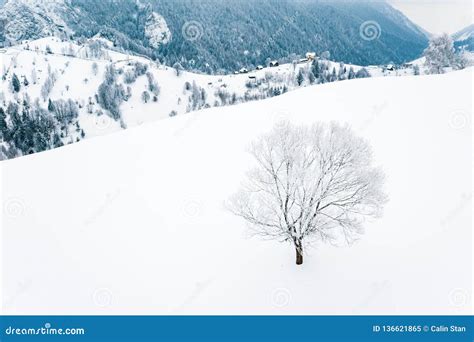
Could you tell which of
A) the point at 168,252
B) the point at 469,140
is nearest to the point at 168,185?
the point at 168,252

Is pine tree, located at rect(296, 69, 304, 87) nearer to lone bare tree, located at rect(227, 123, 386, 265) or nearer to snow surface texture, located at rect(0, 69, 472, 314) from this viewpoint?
snow surface texture, located at rect(0, 69, 472, 314)

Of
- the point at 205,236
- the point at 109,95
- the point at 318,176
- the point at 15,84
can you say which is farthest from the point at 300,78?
the point at 318,176

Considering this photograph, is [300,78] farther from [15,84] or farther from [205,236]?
[205,236]

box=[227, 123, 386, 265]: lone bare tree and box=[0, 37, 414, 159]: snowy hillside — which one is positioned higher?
box=[0, 37, 414, 159]: snowy hillside

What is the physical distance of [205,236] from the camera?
22.4 meters

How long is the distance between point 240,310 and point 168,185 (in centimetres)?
1352

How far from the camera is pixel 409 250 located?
19.9 meters

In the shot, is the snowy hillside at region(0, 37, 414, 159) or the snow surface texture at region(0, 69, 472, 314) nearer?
the snow surface texture at region(0, 69, 472, 314)

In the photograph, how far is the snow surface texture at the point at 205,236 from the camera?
17828 millimetres

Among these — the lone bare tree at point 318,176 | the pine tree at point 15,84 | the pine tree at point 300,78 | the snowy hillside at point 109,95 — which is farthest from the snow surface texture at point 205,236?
the pine tree at point 15,84

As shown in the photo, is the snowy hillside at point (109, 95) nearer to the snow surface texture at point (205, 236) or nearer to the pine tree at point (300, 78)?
the pine tree at point (300, 78)

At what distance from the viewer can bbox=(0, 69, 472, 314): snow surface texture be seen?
17.8 metres

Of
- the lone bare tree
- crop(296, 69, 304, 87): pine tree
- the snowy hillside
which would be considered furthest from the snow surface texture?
crop(296, 69, 304, 87): pine tree

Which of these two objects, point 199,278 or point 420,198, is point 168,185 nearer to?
point 199,278
